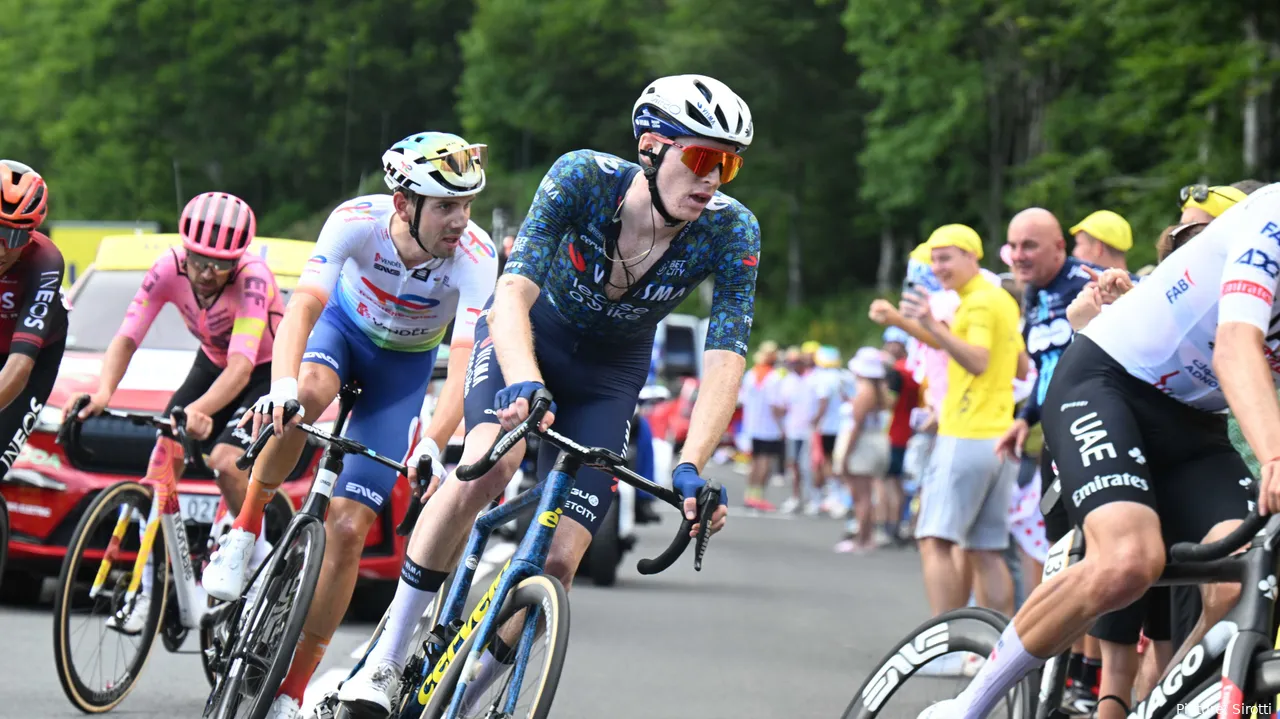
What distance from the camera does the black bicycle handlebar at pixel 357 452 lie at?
6555 millimetres

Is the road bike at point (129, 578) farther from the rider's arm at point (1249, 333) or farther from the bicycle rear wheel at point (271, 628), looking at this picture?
the rider's arm at point (1249, 333)

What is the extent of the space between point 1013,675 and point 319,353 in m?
3.11

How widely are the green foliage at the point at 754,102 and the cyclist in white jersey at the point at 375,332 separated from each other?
71.7 feet

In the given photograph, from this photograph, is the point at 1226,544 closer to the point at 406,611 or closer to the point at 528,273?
the point at 528,273

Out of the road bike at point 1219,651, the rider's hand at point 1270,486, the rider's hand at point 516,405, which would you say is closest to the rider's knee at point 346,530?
the rider's hand at point 516,405

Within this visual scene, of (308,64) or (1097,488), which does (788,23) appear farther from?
(1097,488)

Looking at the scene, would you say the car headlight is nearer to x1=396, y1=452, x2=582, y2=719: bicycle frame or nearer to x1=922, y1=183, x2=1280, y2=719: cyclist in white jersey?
x1=396, y1=452, x2=582, y2=719: bicycle frame

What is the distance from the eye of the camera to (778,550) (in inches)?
754

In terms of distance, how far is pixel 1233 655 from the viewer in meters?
4.73

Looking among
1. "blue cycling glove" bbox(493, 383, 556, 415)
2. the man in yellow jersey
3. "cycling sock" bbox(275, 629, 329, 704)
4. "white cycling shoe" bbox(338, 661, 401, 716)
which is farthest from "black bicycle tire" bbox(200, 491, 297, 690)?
the man in yellow jersey

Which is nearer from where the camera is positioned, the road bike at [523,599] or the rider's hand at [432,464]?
the road bike at [523,599]

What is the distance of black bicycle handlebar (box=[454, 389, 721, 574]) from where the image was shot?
527cm

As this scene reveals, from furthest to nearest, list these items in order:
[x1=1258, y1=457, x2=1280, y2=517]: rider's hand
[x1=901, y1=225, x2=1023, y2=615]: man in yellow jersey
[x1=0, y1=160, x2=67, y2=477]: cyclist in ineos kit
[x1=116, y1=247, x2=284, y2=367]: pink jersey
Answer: [x1=901, y1=225, x2=1023, y2=615]: man in yellow jersey, [x1=116, y1=247, x2=284, y2=367]: pink jersey, [x1=0, y1=160, x2=67, y2=477]: cyclist in ineos kit, [x1=1258, y1=457, x2=1280, y2=517]: rider's hand

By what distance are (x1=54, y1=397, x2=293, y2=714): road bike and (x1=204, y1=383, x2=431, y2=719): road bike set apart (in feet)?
Result: 3.42
